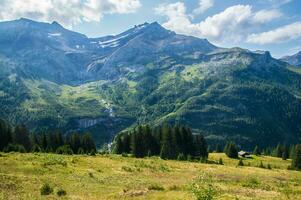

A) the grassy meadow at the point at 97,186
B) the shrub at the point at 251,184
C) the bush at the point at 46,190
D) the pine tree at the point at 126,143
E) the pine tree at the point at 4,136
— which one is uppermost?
the bush at the point at 46,190

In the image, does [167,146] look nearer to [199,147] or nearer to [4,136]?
[199,147]

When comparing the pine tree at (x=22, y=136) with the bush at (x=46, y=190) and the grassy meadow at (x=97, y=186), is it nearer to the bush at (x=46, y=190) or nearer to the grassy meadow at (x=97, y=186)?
the grassy meadow at (x=97, y=186)

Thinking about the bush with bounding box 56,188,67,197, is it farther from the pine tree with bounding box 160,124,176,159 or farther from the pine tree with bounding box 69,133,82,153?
the pine tree with bounding box 69,133,82,153

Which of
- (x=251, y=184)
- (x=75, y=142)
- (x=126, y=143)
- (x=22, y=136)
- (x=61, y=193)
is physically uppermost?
(x=61, y=193)

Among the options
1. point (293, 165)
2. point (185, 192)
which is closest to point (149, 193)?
point (185, 192)

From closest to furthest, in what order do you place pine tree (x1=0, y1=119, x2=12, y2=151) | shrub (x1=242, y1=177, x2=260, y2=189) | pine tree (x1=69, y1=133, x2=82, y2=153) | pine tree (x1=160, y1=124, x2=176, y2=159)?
shrub (x1=242, y1=177, x2=260, y2=189)
pine tree (x1=0, y1=119, x2=12, y2=151)
pine tree (x1=160, y1=124, x2=176, y2=159)
pine tree (x1=69, y1=133, x2=82, y2=153)

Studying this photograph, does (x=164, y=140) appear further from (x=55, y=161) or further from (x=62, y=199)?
(x=62, y=199)

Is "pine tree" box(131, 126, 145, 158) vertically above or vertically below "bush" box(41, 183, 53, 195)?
below

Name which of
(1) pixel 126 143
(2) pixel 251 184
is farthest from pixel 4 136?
(2) pixel 251 184

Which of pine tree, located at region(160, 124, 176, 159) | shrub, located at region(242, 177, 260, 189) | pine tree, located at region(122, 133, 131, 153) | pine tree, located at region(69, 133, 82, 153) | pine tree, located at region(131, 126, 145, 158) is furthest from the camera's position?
pine tree, located at region(122, 133, 131, 153)

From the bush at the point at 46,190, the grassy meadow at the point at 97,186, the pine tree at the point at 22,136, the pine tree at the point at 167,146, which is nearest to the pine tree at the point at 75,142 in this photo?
the pine tree at the point at 22,136

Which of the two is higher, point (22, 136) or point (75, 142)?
point (22, 136)

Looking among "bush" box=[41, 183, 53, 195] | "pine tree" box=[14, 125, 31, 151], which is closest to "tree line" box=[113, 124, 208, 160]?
"pine tree" box=[14, 125, 31, 151]

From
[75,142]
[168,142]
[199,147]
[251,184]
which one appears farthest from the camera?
[199,147]
